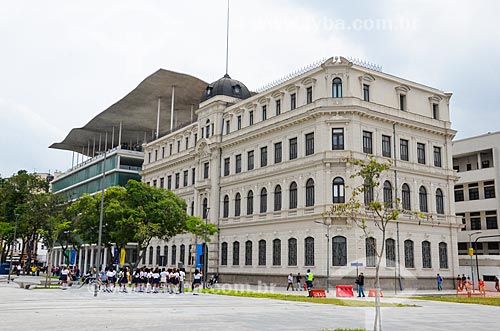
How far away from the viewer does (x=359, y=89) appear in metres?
48.7

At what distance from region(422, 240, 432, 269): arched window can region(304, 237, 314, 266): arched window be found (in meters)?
10.4

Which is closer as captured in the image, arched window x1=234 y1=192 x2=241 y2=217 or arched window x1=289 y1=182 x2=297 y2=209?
arched window x1=289 y1=182 x2=297 y2=209

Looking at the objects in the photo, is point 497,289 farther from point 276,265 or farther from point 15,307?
point 15,307

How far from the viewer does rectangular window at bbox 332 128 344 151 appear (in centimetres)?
4750

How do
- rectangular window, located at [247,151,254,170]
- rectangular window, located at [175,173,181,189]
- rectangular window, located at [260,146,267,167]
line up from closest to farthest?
1. rectangular window, located at [260,146,267,167]
2. rectangular window, located at [247,151,254,170]
3. rectangular window, located at [175,173,181,189]

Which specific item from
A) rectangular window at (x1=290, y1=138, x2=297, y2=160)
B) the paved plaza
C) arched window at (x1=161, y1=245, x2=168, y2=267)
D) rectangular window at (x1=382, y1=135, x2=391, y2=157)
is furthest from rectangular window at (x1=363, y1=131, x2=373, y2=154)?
arched window at (x1=161, y1=245, x2=168, y2=267)

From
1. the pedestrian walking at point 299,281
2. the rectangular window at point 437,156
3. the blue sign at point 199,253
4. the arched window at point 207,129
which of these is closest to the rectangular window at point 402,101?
the rectangular window at point 437,156

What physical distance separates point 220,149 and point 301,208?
51.3 ft

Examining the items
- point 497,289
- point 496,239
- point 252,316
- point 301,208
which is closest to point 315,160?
point 301,208

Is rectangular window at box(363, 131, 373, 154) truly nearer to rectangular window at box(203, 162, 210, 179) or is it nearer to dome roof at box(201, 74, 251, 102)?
dome roof at box(201, 74, 251, 102)

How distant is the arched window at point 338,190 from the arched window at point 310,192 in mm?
2330

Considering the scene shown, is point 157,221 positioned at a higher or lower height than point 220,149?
lower

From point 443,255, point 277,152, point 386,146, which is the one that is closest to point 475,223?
point 443,255

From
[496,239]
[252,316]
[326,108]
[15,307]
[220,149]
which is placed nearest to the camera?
[252,316]
